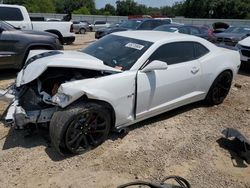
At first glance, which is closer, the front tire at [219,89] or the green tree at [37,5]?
the front tire at [219,89]

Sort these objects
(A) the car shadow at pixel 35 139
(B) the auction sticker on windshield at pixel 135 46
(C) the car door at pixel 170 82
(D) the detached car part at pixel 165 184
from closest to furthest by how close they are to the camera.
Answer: (D) the detached car part at pixel 165 184 → (A) the car shadow at pixel 35 139 → (C) the car door at pixel 170 82 → (B) the auction sticker on windshield at pixel 135 46

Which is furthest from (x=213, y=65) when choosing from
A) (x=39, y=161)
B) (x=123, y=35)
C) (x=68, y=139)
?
(x=39, y=161)

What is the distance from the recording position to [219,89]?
231 inches

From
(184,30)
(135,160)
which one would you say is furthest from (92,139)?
(184,30)

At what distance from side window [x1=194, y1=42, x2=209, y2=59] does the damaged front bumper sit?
2693mm

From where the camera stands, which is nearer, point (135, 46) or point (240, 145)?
point (240, 145)

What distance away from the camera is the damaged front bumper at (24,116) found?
3.82 m

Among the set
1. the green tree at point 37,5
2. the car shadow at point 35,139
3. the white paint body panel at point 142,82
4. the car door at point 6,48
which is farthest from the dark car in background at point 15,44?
the green tree at point 37,5

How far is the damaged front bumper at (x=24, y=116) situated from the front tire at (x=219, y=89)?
10.1ft

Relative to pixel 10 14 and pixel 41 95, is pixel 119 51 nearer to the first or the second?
pixel 41 95

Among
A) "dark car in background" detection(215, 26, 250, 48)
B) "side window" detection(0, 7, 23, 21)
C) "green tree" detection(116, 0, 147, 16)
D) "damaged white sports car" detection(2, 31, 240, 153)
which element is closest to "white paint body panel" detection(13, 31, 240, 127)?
"damaged white sports car" detection(2, 31, 240, 153)

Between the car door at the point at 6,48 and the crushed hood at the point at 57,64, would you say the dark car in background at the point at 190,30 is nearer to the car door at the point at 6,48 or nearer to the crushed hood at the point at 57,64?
the car door at the point at 6,48

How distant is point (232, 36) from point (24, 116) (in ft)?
34.5

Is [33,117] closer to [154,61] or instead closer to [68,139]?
[68,139]
